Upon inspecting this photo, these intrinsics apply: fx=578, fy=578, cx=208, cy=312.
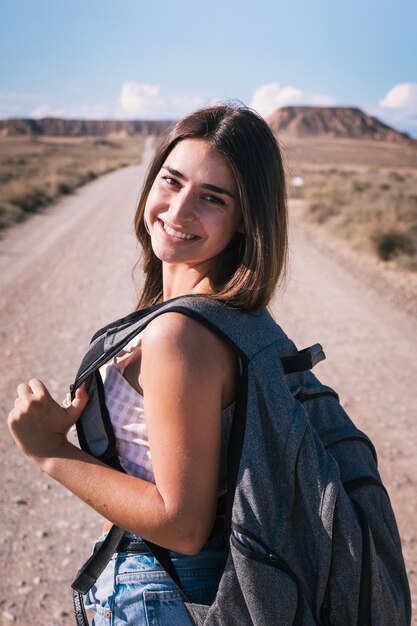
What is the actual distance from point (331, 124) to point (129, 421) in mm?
182190

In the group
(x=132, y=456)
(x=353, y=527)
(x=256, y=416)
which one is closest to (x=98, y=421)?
(x=132, y=456)

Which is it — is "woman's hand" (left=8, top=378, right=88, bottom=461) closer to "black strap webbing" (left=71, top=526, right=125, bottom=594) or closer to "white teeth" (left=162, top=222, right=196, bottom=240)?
"black strap webbing" (left=71, top=526, right=125, bottom=594)

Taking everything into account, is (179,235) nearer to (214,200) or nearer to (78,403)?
(214,200)

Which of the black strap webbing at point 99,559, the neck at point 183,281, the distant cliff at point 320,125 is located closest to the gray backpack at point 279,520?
the black strap webbing at point 99,559

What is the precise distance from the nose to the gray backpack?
0.29 meters

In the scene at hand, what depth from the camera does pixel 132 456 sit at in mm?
1275

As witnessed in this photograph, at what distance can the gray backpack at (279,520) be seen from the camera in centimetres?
111

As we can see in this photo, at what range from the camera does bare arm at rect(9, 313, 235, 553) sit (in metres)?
1.10

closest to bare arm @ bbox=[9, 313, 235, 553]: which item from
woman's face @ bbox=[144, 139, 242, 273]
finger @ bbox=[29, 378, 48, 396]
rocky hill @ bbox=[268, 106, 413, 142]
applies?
finger @ bbox=[29, 378, 48, 396]

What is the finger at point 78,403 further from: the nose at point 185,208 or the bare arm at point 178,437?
the nose at point 185,208

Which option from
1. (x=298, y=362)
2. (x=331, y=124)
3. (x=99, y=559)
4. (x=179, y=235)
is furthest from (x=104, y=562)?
(x=331, y=124)

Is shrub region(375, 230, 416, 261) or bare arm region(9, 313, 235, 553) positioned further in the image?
shrub region(375, 230, 416, 261)

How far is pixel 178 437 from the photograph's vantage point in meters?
1.11

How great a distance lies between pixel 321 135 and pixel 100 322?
167 meters
